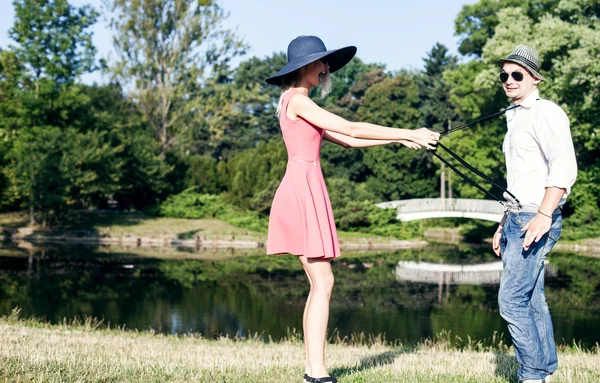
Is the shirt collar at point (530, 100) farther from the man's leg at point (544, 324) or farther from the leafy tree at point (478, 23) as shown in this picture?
the leafy tree at point (478, 23)

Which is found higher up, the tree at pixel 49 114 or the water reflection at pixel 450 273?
the tree at pixel 49 114

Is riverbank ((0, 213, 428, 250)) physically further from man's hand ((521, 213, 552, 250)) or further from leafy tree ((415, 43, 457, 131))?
man's hand ((521, 213, 552, 250))

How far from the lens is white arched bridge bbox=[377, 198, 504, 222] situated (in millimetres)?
33281

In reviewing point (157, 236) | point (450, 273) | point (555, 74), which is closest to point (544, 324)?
point (450, 273)

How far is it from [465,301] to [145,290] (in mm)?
8199

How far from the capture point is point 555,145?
4043mm

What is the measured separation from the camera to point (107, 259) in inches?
938

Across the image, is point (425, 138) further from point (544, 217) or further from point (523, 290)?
point (523, 290)

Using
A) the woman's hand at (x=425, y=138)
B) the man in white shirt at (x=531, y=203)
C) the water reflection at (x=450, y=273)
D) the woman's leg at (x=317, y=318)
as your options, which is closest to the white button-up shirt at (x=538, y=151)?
the man in white shirt at (x=531, y=203)

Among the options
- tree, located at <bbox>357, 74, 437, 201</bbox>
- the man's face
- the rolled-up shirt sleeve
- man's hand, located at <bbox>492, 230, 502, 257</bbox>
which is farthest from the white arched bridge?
the rolled-up shirt sleeve

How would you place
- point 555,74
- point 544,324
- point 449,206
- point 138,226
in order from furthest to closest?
1. point 449,206
2. point 138,226
3. point 555,74
4. point 544,324

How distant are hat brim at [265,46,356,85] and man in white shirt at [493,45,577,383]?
100 cm

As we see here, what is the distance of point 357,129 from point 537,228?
3.84ft

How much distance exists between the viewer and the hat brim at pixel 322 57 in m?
4.12
